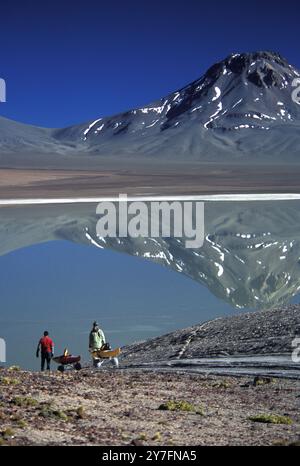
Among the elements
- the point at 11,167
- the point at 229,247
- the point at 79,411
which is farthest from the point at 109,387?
the point at 11,167

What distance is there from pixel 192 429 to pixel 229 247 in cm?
2480

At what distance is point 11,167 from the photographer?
513 feet

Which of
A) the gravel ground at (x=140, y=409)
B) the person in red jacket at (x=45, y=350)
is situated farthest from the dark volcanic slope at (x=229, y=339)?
the gravel ground at (x=140, y=409)

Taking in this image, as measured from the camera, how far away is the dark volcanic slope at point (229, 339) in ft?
58.9

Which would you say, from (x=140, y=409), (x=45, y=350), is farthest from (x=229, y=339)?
(x=140, y=409)

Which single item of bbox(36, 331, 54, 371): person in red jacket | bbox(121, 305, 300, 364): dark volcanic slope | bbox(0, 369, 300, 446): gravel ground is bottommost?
bbox(0, 369, 300, 446): gravel ground

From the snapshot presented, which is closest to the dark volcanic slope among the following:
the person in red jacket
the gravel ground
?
the person in red jacket

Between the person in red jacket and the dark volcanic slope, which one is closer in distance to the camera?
the person in red jacket

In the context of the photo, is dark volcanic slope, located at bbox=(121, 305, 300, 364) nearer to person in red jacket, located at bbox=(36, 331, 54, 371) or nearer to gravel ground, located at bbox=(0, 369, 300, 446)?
person in red jacket, located at bbox=(36, 331, 54, 371)

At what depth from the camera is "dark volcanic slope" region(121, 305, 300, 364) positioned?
706 inches

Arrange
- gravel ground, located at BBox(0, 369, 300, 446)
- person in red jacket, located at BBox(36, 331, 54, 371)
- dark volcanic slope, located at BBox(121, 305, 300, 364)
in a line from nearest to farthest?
1. gravel ground, located at BBox(0, 369, 300, 446)
2. person in red jacket, located at BBox(36, 331, 54, 371)
3. dark volcanic slope, located at BBox(121, 305, 300, 364)

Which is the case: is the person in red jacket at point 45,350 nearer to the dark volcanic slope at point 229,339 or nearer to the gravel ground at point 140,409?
the gravel ground at point 140,409
